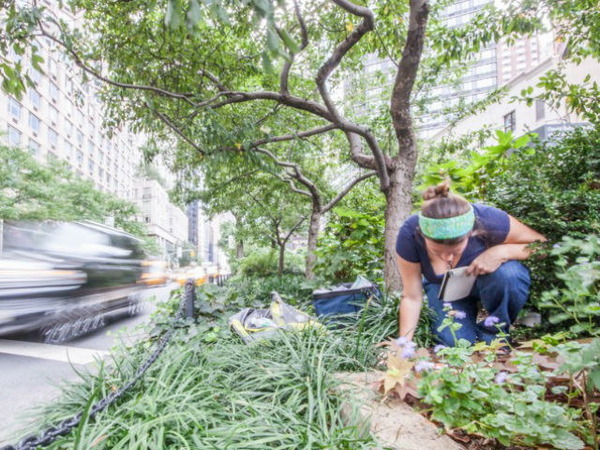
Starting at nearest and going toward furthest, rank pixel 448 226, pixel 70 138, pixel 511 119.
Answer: pixel 448 226 → pixel 511 119 → pixel 70 138

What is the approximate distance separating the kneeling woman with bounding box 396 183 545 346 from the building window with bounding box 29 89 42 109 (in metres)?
42.6

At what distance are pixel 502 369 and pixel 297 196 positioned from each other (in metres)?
9.79

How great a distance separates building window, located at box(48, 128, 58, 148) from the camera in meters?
38.6

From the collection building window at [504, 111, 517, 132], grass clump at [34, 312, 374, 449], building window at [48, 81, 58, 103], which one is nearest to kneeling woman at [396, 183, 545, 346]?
grass clump at [34, 312, 374, 449]

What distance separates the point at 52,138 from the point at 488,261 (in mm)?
47969

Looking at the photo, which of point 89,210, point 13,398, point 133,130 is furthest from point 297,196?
point 89,210

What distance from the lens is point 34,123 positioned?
34.8 metres

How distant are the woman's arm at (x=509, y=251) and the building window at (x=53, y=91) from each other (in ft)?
155

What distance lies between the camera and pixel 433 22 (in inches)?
217

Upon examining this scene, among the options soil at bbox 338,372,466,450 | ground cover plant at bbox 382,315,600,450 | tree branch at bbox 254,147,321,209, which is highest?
tree branch at bbox 254,147,321,209

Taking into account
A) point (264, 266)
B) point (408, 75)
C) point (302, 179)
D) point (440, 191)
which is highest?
point (408, 75)

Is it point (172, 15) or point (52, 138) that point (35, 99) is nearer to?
point (52, 138)

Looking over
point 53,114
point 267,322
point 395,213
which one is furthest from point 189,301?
point 53,114

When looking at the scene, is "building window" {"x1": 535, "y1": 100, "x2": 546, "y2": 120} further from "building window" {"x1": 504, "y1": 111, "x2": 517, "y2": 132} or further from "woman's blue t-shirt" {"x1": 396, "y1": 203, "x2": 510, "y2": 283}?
"woman's blue t-shirt" {"x1": 396, "y1": 203, "x2": 510, "y2": 283}
